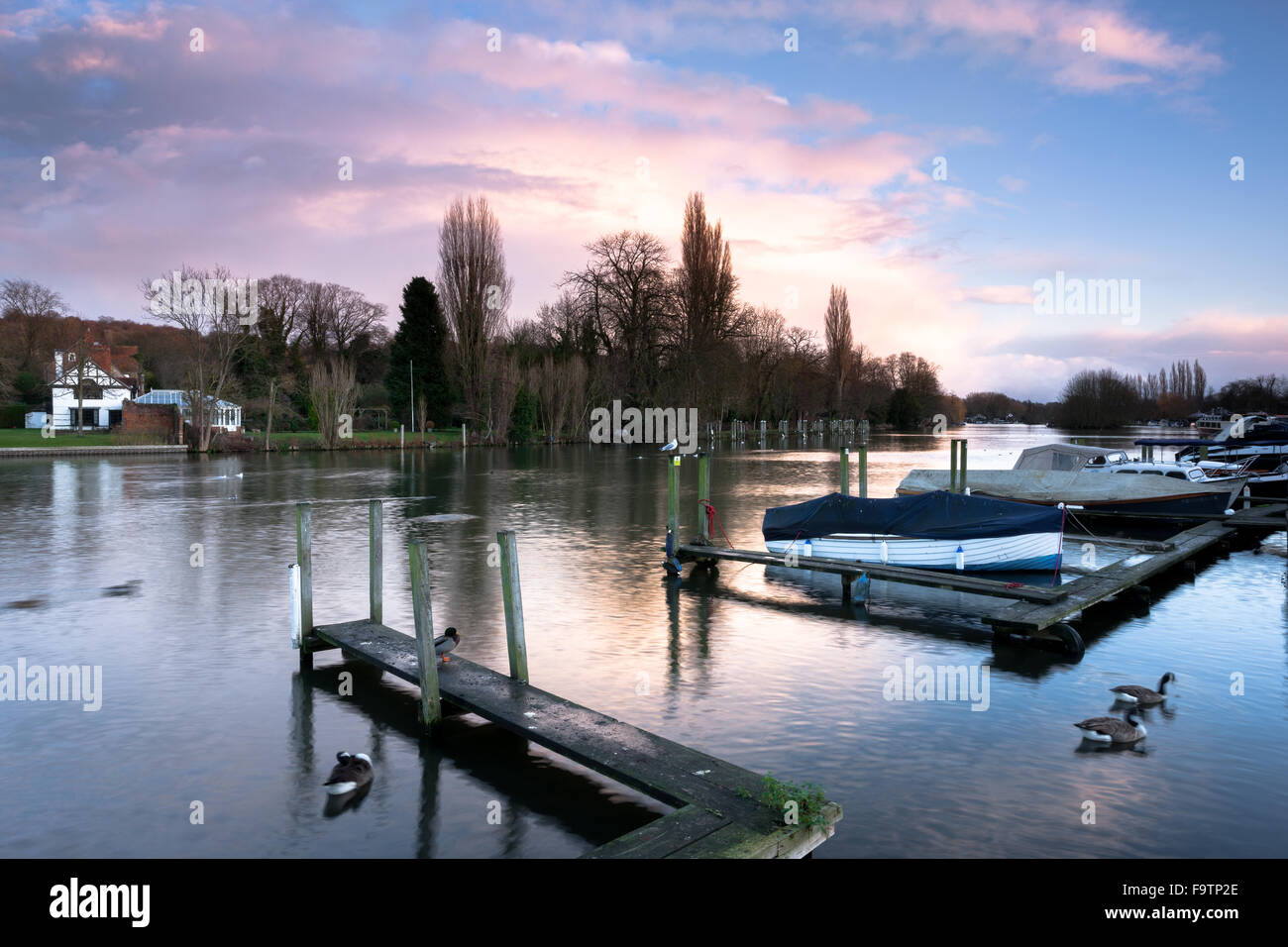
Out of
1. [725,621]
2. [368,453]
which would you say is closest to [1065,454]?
[725,621]

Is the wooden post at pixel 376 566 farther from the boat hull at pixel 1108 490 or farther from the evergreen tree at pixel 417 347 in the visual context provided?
the evergreen tree at pixel 417 347

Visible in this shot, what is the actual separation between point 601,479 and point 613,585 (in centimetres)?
2260

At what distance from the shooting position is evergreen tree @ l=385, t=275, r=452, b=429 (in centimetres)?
6850

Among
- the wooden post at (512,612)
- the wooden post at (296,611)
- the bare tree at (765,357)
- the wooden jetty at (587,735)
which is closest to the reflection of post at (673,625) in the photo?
the wooden post at (512,612)

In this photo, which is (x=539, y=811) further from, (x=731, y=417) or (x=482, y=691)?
(x=731, y=417)

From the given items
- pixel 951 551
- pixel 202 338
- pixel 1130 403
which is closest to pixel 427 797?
pixel 951 551

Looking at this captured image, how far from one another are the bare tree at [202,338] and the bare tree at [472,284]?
16682 mm

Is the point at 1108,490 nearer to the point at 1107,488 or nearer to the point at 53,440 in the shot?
the point at 1107,488

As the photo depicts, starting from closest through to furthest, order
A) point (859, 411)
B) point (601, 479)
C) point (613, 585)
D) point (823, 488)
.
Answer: point (613, 585) → point (823, 488) → point (601, 479) → point (859, 411)

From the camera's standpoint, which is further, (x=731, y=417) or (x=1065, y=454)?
(x=731, y=417)

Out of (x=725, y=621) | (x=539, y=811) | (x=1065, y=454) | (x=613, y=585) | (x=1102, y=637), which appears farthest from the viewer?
(x=1065, y=454)

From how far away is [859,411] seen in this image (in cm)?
11538

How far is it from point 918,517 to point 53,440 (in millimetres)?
60238

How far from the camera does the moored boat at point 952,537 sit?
49.1 feet
